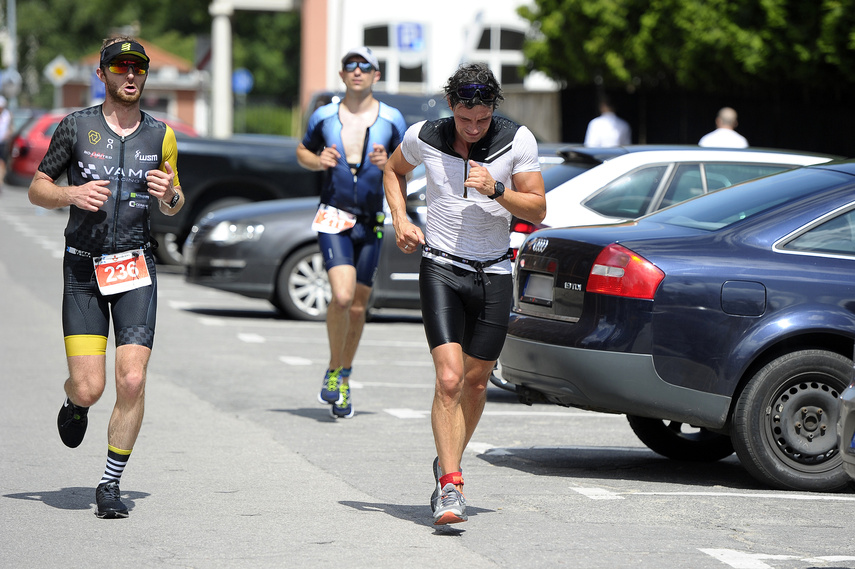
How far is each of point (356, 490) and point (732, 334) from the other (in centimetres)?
190

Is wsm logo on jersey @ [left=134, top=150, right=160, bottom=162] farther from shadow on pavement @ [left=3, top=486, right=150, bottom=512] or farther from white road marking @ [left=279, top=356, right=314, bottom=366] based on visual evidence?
white road marking @ [left=279, top=356, right=314, bottom=366]

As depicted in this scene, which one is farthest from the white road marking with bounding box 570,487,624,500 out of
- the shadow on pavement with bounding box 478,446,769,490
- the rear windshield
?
the rear windshield

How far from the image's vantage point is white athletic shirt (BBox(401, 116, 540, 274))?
6.07 metres

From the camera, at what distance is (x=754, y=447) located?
6.83 meters

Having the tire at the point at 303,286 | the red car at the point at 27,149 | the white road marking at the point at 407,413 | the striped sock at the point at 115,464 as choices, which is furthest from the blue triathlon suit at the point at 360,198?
the red car at the point at 27,149

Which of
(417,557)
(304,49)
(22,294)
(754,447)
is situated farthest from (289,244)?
(304,49)

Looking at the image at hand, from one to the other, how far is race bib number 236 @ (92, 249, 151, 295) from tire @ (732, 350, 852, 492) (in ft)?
9.40

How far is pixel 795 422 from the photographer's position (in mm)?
6871

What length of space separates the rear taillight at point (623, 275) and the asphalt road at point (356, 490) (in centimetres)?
94

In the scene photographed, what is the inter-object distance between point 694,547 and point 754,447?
4.24ft

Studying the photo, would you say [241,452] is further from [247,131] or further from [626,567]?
[247,131]

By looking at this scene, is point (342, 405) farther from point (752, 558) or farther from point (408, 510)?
point (752, 558)

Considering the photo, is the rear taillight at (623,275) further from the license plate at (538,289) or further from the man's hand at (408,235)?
the man's hand at (408,235)

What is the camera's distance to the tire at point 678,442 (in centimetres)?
788
